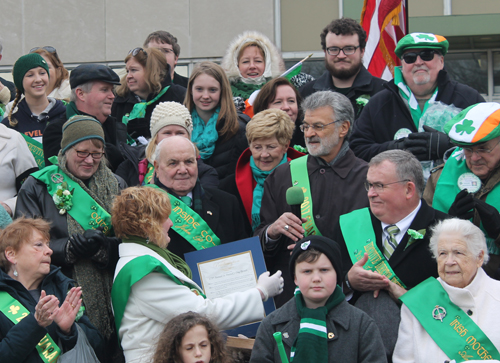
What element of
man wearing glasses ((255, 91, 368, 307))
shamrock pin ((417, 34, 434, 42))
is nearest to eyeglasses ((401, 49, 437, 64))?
shamrock pin ((417, 34, 434, 42))

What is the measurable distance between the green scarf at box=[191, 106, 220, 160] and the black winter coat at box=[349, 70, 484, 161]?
1.30 meters

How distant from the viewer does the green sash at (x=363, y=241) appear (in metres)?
4.75

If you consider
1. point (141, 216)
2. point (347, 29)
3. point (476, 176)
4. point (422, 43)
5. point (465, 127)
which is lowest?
point (141, 216)

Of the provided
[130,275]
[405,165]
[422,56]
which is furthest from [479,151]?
[130,275]

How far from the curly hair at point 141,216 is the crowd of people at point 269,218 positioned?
0.01 meters

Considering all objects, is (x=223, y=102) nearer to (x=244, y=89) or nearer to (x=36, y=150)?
(x=244, y=89)

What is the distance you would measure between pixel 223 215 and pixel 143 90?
8.21ft

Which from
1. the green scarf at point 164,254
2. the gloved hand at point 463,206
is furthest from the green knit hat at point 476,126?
the green scarf at point 164,254

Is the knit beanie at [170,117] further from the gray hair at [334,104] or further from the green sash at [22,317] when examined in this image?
the green sash at [22,317]

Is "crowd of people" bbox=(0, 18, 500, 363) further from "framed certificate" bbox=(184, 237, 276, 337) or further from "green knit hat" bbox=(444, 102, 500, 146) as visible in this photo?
"framed certificate" bbox=(184, 237, 276, 337)

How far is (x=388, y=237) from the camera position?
16.0 ft

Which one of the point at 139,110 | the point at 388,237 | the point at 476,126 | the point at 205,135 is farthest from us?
Answer: the point at 139,110

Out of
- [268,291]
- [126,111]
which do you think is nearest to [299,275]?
[268,291]

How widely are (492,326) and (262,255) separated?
1.57m
